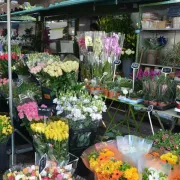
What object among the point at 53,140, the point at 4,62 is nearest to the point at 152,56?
the point at 4,62

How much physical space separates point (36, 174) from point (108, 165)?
467 mm

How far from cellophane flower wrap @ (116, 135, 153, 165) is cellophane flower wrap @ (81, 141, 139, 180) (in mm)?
48

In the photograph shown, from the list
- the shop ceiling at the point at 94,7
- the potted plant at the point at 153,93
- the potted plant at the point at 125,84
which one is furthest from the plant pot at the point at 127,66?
the potted plant at the point at 153,93

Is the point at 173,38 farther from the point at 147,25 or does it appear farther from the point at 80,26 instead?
the point at 80,26

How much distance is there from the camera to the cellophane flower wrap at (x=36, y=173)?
1.64m

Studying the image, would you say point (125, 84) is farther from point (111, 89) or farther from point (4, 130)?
point (4, 130)

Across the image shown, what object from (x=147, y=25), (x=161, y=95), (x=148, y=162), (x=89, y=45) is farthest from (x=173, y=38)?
(x=148, y=162)

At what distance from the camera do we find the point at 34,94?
330 centimetres

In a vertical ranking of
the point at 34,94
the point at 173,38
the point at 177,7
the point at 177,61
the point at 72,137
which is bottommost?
the point at 72,137

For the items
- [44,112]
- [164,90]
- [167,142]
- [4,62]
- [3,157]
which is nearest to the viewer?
[167,142]

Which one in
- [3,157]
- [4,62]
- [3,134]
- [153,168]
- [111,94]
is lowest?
[3,157]

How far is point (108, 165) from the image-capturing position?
162cm

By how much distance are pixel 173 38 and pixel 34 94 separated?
10.8ft

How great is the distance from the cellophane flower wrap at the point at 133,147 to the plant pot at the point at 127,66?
3729 mm
